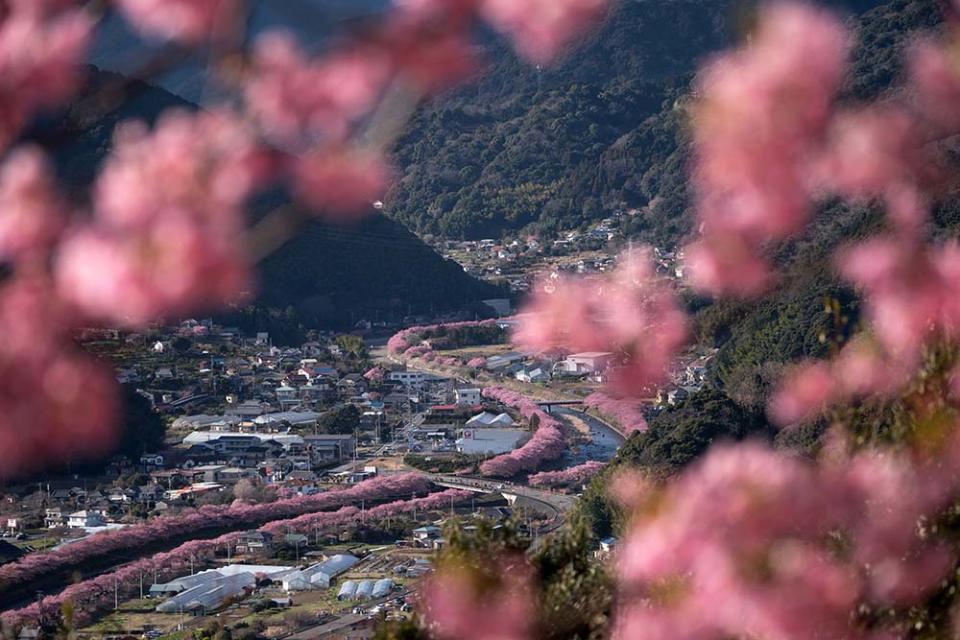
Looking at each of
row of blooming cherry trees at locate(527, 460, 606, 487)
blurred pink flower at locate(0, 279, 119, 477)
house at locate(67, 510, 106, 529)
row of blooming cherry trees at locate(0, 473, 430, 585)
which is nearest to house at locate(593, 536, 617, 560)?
blurred pink flower at locate(0, 279, 119, 477)

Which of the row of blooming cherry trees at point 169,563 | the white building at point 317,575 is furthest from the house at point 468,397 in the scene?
the white building at point 317,575

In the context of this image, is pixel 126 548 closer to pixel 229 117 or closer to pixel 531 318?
pixel 531 318

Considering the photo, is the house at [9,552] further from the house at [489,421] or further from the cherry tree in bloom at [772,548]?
the cherry tree in bloom at [772,548]

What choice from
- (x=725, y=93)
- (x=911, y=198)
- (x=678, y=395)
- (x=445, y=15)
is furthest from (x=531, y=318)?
(x=678, y=395)

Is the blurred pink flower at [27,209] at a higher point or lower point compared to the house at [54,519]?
higher

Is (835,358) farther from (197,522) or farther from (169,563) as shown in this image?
(197,522)

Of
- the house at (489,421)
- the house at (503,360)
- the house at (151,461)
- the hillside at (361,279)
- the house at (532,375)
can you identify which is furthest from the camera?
the hillside at (361,279)

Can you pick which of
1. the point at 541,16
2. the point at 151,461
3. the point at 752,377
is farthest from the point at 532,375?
the point at 541,16

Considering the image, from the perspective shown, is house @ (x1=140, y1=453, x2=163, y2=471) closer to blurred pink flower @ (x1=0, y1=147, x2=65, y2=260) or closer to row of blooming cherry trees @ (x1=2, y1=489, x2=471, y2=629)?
row of blooming cherry trees @ (x1=2, y1=489, x2=471, y2=629)

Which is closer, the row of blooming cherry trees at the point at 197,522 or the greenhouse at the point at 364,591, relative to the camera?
the greenhouse at the point at 364,591
